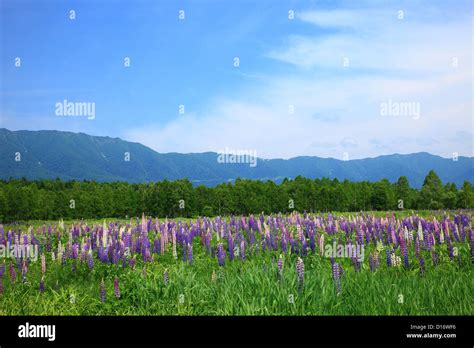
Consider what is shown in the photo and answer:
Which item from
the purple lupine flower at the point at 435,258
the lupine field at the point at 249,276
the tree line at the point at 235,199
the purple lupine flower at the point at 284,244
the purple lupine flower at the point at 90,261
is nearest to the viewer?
the lupine field at the point at 249,276

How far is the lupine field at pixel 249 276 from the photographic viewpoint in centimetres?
697

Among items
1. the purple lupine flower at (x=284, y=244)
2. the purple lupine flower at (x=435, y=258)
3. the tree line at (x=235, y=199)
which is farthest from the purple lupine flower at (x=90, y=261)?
the tree line at (x=235, y=199)

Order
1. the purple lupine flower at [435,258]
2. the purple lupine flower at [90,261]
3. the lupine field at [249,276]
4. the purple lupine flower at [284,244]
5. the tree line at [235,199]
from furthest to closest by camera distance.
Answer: the tree line at [235,199], the purple lupine flower at [284,244], the purple lupine flower at [90,261], the purple lupine flower at [435,258], the lupine field at [249,276]

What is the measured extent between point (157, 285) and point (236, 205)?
36.8 meters

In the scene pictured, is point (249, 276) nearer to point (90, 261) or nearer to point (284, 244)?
point (284, 244)

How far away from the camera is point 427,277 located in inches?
330

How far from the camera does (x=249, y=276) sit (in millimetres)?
7680

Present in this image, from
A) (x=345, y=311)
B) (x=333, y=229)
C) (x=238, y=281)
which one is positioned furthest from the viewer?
(x=333, y=229)

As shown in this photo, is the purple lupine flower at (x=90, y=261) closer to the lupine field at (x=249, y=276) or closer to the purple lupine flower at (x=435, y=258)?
the lupine field at (x=249, y=276)

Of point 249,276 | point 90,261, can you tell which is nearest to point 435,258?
point 249,276
